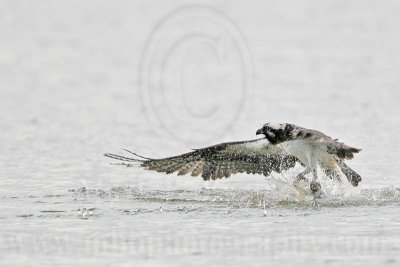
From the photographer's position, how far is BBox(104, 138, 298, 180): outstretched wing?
17203mm

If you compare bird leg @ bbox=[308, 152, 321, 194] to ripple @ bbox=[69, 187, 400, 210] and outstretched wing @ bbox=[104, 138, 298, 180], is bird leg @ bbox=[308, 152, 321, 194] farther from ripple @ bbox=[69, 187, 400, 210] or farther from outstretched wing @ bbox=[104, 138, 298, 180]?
outstretched wing @ bbox=[104, 138, 298, 180]

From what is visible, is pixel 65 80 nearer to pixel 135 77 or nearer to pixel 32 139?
pixel 135 77

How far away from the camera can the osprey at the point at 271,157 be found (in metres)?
16.5

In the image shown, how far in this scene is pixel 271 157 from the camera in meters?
17.7

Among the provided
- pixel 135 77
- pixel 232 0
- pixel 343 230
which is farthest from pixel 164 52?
→ pixel 343 230

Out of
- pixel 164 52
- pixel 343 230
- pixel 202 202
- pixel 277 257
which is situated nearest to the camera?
pixel 277 257

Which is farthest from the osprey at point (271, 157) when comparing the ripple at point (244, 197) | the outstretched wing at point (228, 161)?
the ripple at point (244, 197)

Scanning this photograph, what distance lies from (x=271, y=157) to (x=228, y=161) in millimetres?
714

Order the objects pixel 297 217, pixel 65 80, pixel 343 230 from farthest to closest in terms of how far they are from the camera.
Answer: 1. pixel 65 80
2. pixel 297 217
3. pixel 343 230

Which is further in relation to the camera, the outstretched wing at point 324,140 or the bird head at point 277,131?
the bird head at point 277,131

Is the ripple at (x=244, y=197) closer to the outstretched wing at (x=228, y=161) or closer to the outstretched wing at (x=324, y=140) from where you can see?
the outstretched wing at (x=228, y=161)

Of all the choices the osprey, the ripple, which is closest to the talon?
the osprey

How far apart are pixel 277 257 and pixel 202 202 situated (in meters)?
4.69

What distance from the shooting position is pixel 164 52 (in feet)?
141
